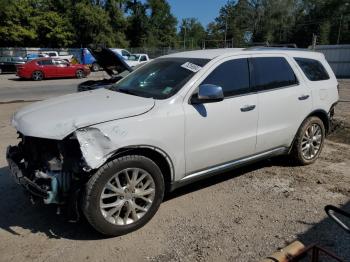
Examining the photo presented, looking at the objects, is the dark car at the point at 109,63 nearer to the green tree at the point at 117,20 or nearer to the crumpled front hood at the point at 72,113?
the crumpled front hood at the point at 72,113

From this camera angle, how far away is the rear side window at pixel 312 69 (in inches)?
225

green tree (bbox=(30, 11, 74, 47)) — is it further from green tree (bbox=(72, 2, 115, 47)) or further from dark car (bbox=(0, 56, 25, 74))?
dark car (bbox=(0, 56, 25, 74))

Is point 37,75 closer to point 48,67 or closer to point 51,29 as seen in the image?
point 48,67

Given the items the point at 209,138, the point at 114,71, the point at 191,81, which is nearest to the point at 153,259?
the point at 209,138

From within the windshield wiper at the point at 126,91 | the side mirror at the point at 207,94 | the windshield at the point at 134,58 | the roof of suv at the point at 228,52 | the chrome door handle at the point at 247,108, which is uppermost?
the roof of suv at the point at 228,52

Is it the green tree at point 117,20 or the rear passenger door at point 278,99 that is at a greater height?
the green tree at point 117,20

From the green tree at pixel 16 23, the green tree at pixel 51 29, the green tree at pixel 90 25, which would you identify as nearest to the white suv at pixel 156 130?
the green tree at pixel 16 23

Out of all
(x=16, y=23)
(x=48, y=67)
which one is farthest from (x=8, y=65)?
(x=16, y=23)

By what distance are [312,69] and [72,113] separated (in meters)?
3.79

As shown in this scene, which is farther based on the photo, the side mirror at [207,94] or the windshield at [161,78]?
the windshield at [161,78]

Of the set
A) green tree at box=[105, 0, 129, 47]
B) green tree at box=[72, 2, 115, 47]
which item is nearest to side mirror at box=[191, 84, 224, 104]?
green tree at box=[72, 2, 115, 47]

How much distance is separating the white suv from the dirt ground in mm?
272

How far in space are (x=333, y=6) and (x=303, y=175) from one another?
253 feet

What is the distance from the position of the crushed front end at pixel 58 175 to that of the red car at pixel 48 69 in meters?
22.2
